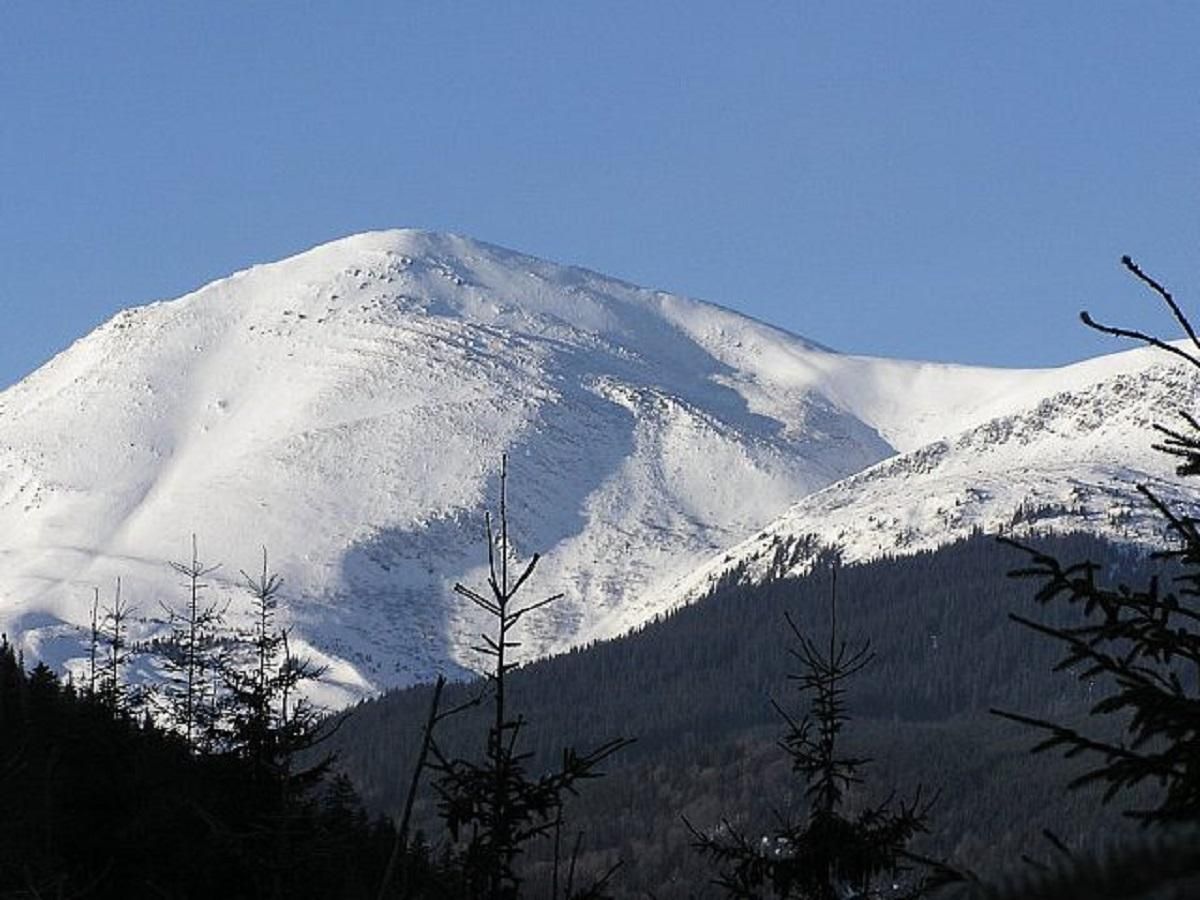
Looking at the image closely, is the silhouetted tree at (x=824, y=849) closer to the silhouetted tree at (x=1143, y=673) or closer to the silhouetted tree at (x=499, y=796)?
the silhouetted tree at (x=499, y=796)

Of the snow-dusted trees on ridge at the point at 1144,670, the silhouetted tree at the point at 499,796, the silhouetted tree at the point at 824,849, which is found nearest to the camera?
the snow-dusted trees on ridge at the point at 1144,670

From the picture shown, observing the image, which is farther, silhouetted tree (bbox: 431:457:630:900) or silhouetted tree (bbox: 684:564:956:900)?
silhouetted tree (bbox: 684:564:956:900)

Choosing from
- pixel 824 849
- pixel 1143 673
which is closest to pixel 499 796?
pixel 824 849

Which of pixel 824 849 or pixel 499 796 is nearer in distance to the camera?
pixel 499 796

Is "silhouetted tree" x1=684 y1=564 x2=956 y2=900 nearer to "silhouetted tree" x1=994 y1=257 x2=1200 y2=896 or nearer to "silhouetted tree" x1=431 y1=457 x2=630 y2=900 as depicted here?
"silhouetted tree" x1=431 y1=457 x2=630 y2=900

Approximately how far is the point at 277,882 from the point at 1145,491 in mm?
8248

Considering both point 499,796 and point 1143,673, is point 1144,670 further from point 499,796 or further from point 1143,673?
point 499,796

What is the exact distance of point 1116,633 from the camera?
725cm

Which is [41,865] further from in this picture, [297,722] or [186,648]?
[186,648]

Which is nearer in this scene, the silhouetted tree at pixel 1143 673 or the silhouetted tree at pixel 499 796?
the silhouetted tree at pixel 1143 673

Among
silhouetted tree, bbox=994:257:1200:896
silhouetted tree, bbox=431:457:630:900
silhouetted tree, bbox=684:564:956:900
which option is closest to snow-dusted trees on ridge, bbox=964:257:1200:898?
silhouetted tree, bbox=994:257:1200:896

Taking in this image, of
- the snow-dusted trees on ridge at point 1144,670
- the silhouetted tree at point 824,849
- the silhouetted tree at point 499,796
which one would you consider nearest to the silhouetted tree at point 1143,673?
the snow-dusted trees on ridge at point 1144,670

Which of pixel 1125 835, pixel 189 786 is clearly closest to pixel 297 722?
pixel 189 786

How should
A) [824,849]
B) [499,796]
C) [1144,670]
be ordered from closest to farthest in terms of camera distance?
[1144,670] < [499,796] < [824,849]
